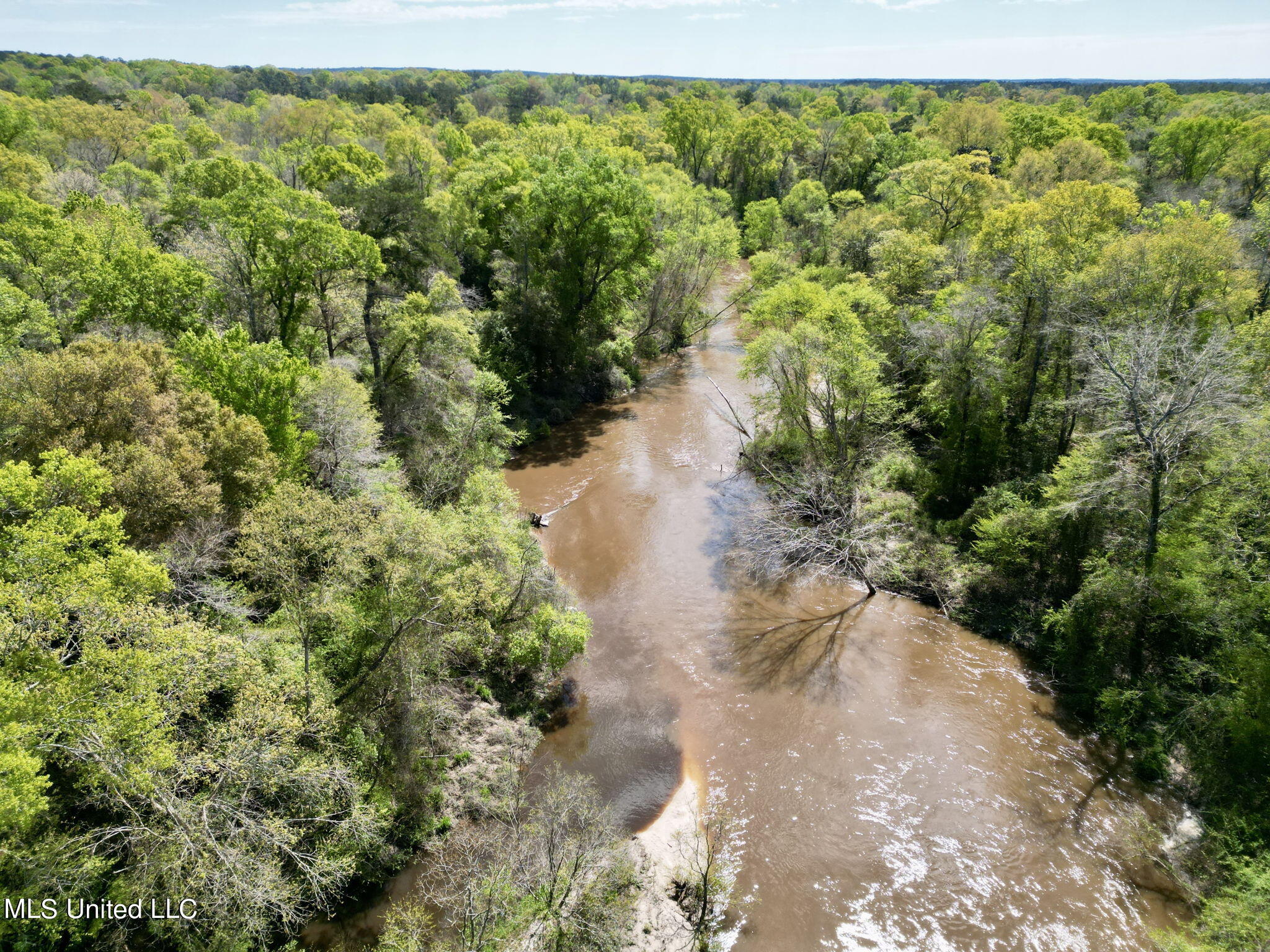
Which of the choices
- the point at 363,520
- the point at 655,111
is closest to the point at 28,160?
the point at 363,520

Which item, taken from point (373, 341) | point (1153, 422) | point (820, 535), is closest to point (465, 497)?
point (373, 341)

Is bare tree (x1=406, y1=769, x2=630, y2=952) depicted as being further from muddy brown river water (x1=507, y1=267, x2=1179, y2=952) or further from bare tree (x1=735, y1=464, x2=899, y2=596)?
bare tree (x1=735, y1=464, x2=899, y2=596)

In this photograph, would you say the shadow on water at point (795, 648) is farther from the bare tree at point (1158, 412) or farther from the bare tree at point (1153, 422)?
the bare tree at point (1158, 412)

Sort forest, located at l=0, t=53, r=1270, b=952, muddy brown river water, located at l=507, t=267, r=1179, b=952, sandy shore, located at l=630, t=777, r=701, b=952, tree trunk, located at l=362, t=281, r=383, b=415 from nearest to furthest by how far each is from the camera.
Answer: forest, located at l=0, t=53, r=1270, b=952 < sandy shore, located at l=630, t=777, r=701, b=952 < muddy brown river water, located at l=507, t=267, r=1179, b=952 < tree trunk, located at l=362, t=281, r=383, b=415

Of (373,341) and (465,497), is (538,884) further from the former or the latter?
(373,341)

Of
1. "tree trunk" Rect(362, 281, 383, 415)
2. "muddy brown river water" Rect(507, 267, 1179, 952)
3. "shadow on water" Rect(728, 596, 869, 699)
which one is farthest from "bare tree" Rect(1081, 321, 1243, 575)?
"tree trunk" Rect(362, 281, 383, 415)

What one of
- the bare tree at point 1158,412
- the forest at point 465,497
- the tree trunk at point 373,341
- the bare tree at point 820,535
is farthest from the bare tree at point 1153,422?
the tree trunk at point 373,341

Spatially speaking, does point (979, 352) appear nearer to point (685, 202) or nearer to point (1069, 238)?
point (1069, 238)
